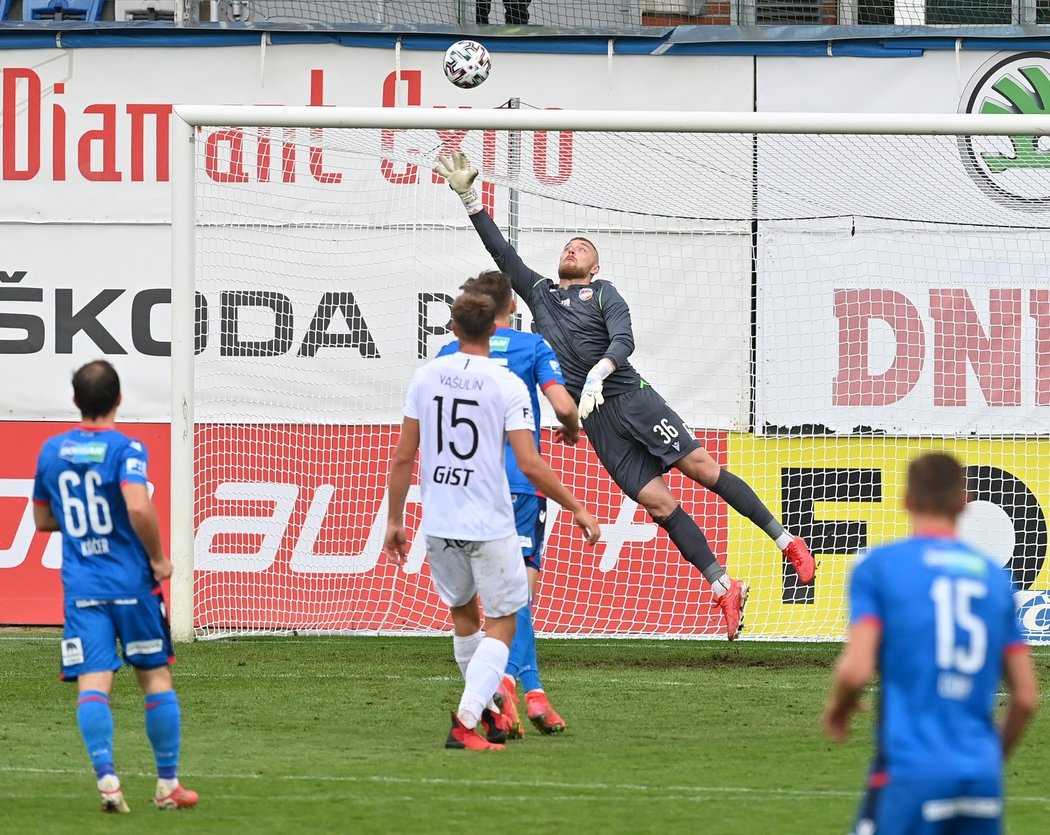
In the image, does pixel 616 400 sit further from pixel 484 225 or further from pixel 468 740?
pixel 468 740

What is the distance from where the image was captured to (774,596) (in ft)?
38.5

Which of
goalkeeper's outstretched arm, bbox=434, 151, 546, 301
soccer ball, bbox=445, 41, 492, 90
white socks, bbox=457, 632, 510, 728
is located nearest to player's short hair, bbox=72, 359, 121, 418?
white socks, bbox=457, 632, 510, 728

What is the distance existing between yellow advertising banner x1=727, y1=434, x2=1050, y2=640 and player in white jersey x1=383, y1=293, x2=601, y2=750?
17.0ft

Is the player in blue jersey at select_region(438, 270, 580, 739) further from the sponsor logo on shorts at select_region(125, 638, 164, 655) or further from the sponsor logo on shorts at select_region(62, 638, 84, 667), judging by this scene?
the sponsor logo on shorts at select_region(62, 638, 84, 667)

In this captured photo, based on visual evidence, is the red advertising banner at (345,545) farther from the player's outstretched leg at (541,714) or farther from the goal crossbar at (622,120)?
the player's outstretched leg at (541,714)

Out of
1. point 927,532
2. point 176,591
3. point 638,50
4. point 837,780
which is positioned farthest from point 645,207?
point 927,532

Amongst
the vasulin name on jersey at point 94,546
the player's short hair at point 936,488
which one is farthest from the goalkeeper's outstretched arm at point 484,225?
the player's short hair at point 936,488

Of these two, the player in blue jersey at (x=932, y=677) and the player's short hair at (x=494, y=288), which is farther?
the player's short hair at (x=494, y=288)

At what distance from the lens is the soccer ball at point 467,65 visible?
10750 millimetres

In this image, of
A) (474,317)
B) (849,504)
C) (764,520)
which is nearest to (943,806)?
(474,317)

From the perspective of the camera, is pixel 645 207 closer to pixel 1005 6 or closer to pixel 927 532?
pixel 1005 6

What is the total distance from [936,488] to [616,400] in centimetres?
624

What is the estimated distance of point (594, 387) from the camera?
8.89 metres

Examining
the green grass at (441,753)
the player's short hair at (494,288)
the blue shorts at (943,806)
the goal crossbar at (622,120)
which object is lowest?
the green grass at (441,753)
